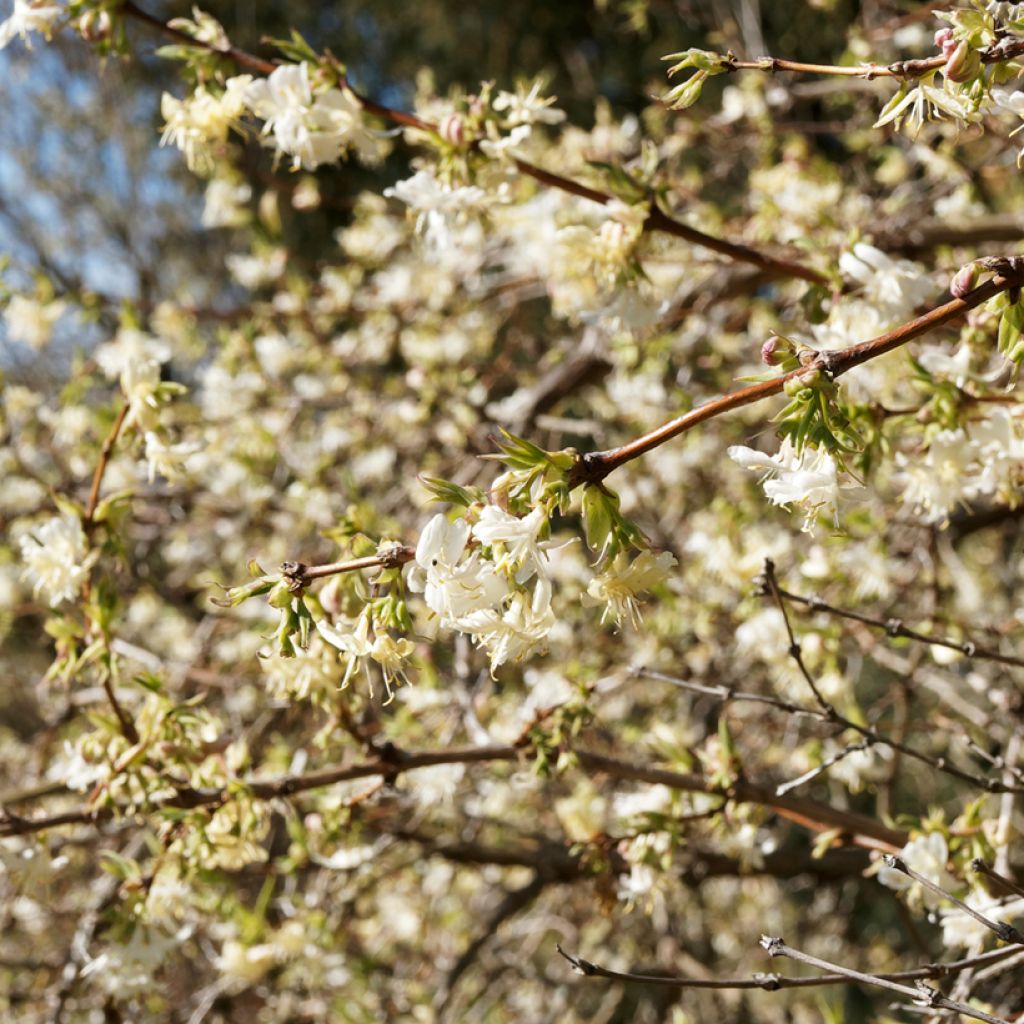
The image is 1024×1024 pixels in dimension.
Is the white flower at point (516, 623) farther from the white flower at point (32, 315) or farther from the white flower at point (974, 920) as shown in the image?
the white flower at point (32, 315)

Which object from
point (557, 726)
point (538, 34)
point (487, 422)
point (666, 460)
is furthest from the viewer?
point (538, 34)

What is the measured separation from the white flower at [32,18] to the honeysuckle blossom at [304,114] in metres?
0.32

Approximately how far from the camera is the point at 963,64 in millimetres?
931

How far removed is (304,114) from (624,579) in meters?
0.87

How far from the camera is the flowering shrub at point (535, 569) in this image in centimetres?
99

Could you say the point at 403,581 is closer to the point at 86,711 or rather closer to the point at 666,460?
the point at 86,711

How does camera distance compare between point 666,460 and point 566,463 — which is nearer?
point 566,463

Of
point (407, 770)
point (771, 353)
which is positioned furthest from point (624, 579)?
point (407, 770)

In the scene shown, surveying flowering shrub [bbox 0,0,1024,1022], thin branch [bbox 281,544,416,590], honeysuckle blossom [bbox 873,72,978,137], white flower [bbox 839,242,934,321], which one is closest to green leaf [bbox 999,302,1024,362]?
flowering shrub [bbox 0,0,1024,1022]

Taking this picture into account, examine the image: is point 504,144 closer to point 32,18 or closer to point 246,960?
point 32,18

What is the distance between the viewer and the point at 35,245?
22.9 feet

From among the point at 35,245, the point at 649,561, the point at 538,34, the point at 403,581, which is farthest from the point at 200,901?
the point at 35,245

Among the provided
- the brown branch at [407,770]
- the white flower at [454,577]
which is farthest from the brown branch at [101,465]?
the white flower at [454,577]

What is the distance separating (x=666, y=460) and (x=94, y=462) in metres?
1.57
